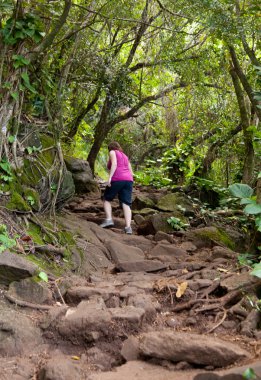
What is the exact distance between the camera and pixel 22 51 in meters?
5.92

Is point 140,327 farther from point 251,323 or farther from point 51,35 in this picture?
point 51,35

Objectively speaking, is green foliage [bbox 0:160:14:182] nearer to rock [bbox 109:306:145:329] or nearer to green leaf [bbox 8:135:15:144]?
green leaf [bbox 8:135:15:144]

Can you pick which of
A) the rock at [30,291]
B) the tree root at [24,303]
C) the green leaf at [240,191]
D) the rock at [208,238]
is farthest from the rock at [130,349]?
the rock at [208,238]

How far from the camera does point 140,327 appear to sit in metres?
3.71

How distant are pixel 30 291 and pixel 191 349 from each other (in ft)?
5.79

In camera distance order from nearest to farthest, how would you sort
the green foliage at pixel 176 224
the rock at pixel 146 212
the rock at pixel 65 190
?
the rock at pixel 65 190 < the green foliage at pixel 176 224 < the rock at pixel 146 212

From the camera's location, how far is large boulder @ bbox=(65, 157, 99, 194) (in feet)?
32.9

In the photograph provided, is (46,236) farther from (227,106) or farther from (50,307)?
(227,106)

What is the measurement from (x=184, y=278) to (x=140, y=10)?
6623 mm

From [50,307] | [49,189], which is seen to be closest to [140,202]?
[49,189]

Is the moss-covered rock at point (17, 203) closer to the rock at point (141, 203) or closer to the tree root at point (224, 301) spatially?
the tree root at point (224, 301)

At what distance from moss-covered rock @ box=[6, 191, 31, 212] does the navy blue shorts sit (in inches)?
87.2

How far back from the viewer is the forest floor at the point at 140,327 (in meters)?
3.00

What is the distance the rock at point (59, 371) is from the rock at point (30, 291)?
3.57 ft
